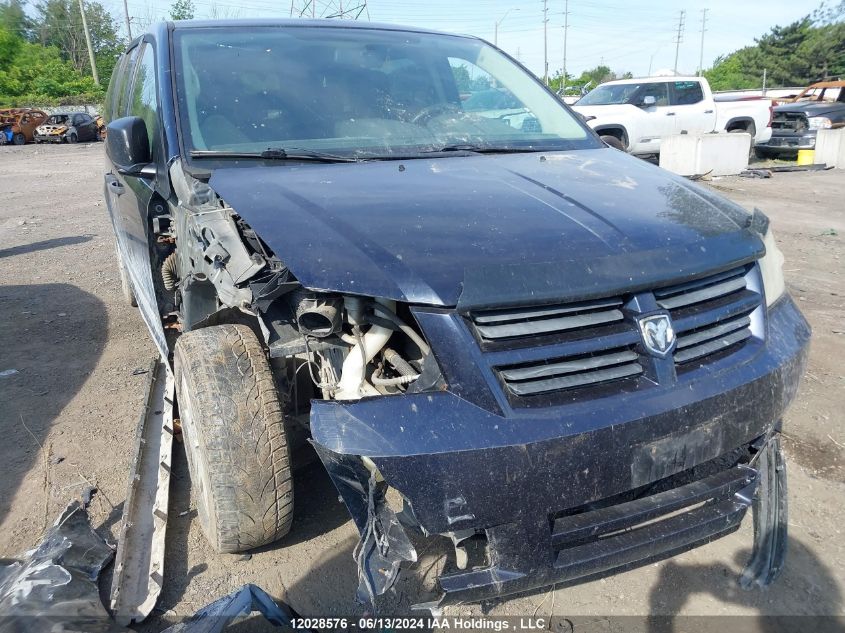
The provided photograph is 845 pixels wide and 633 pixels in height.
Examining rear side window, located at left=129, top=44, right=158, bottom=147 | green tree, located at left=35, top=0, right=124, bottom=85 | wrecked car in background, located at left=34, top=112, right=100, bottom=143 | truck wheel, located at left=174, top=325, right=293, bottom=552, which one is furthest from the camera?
green tree, located at left=35, top=0, right=124, bottom=85

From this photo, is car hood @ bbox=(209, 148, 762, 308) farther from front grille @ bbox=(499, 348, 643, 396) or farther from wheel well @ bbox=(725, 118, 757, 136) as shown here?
wheel well @ bbox=(725, 118, 757, 136)

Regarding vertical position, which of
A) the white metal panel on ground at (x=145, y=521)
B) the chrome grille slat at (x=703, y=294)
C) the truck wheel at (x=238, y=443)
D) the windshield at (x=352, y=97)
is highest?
the windshield at (x=352, y=97)

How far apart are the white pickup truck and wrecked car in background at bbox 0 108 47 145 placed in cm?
2373

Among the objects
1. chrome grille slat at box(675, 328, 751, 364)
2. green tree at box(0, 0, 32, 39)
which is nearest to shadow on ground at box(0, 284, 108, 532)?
chrome grille slat at box(675, 328, 751, 364)

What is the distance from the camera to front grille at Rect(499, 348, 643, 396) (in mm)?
1739

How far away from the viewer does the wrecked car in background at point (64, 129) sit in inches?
1072

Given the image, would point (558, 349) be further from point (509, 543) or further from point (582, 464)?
point (509, 543)

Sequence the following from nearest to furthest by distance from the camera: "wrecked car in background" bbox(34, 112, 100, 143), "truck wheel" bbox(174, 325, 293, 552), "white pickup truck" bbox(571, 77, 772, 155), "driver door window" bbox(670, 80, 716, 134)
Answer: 1. "truck wheel" bbox(174, 325, 293, 552)
2. "white pickup truck" bbox(571, 77, 772, 155)
3. "driver door window" bbox(670, 80, 716, 134)
4. "wrecked car in background" bbox(34, 112, 100, 143)

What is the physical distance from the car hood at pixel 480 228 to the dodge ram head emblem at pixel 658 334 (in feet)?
0.34

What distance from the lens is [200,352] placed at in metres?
2.27

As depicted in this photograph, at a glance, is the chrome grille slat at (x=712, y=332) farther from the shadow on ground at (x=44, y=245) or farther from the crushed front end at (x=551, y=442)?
the shadow on ground at (x=44, y=245)

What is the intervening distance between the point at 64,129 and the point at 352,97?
29042mm

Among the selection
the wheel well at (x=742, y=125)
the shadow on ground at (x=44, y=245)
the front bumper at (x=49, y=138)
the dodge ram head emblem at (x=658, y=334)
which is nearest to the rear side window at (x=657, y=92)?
the wheel well at (x=742, y=125)

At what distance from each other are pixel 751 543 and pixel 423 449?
162 centimetres
